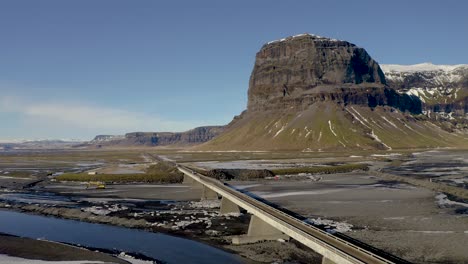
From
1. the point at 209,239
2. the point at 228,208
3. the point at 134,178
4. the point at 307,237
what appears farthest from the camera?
the point at 134,178

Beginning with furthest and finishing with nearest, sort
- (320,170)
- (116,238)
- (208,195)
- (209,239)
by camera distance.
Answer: (320,170), (208,195), (116,238), (209,239)

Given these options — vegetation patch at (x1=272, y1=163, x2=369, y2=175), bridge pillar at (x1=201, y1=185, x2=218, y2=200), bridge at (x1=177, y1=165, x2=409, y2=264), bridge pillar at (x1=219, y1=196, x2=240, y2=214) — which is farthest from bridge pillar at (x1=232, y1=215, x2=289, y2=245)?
vegetation patch at (x1=272, y1=163, x2=369, y2=175)

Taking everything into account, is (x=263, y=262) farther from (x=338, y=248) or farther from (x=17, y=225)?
(x=17, y=225)

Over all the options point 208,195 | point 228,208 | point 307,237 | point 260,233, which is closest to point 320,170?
point 208,195

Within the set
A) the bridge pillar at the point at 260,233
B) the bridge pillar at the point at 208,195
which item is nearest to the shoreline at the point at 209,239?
the bridge pillar at the point at 260,233

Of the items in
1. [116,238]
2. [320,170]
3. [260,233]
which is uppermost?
[320,170]

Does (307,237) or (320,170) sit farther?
(320,170)

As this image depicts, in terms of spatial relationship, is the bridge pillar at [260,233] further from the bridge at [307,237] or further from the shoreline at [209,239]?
the shoreline at [209,239]

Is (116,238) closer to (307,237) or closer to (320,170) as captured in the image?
(307,237)
